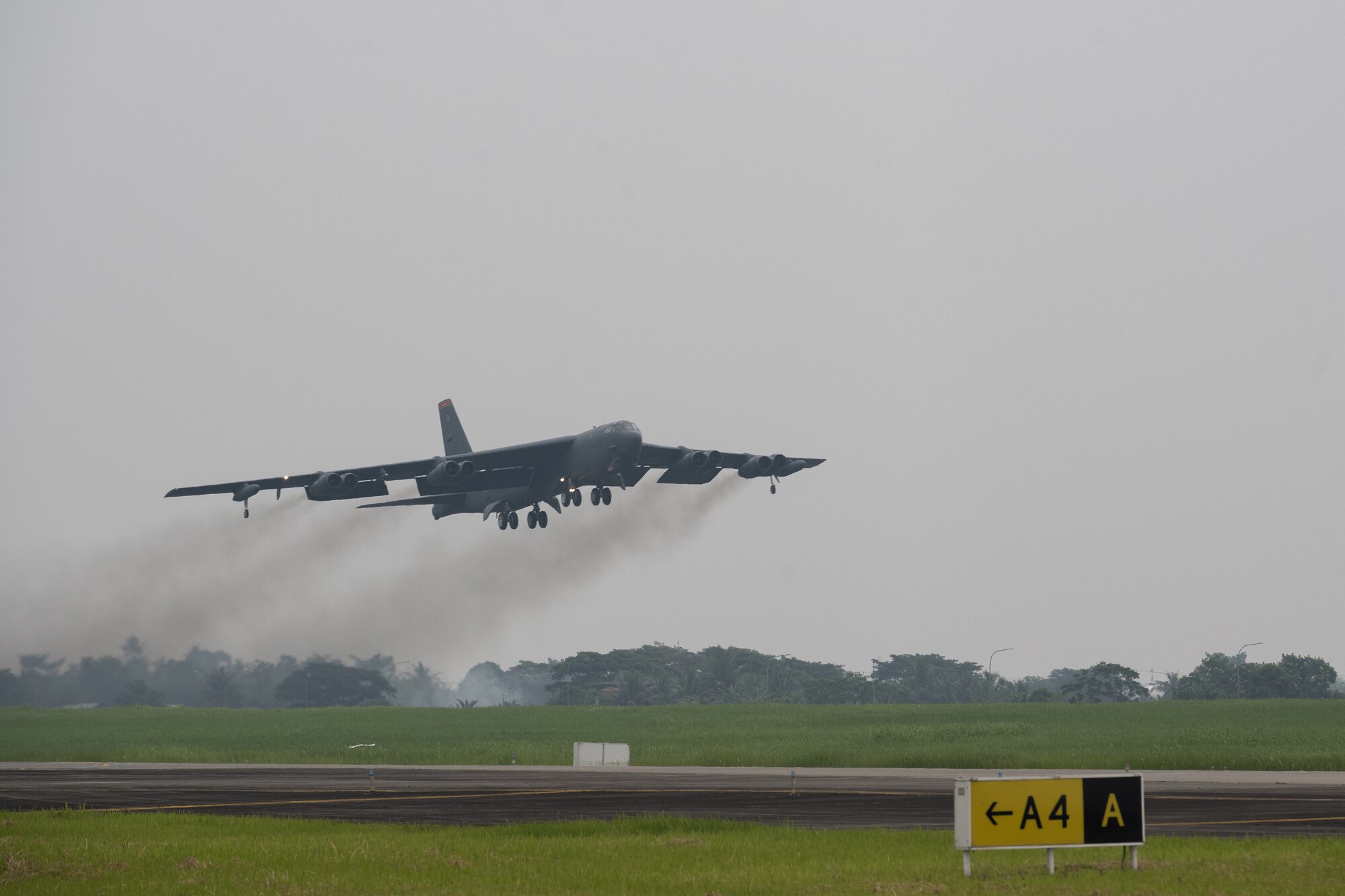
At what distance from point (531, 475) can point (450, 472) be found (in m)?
3.66

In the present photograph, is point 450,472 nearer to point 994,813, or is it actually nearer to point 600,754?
point 600,754

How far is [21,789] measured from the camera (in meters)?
38.1

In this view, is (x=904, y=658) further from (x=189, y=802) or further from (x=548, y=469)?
(x=189, y=802)

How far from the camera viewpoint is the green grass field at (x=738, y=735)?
1933 inches

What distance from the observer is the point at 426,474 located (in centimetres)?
6394

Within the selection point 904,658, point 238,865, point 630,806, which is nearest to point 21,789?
point 630,806

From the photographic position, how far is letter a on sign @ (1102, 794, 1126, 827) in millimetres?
17469

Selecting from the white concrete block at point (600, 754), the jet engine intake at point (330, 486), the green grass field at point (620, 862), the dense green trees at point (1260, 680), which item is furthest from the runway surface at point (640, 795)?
the dense green trees at point (1260, 680)

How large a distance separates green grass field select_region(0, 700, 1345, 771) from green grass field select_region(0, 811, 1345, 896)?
23504mm

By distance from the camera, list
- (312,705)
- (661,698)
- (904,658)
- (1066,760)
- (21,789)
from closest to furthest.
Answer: (21,789) → (1066,760) → (312,705) → (661,698) → (904,658)

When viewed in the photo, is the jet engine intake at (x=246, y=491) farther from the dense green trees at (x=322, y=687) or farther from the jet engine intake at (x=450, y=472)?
the dense green trees at (x=322, y=687)

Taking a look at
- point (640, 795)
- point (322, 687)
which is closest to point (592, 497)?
point (640, 795)

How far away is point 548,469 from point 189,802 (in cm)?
3107

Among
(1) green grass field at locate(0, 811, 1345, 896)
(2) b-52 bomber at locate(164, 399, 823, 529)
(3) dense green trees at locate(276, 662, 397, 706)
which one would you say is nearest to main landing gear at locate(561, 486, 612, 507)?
(2) b-52 bomber at locate(164, 399, 823, 529)
